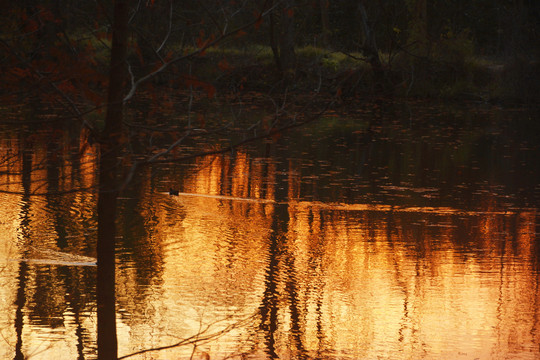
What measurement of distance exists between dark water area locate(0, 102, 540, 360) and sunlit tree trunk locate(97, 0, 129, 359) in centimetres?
27

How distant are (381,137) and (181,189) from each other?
11.0 metres

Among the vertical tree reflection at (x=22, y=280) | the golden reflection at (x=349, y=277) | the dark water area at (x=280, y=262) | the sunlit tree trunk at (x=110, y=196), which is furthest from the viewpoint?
the golden reflection at (x=349, y=277)

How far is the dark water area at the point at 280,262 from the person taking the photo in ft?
26.7

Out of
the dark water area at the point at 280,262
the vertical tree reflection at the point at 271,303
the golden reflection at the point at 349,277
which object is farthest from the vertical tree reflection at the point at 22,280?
the vertical tree reflection at the point at 271,303

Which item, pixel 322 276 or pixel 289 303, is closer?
pixel 289 303

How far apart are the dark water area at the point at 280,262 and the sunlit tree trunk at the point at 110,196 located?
0.27 m

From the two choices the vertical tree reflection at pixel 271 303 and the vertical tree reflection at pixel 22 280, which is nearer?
the vertical tree reflection at pixel 22 280

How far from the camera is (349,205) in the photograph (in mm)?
14648

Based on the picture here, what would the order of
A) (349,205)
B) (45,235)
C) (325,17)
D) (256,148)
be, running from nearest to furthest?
(45,235) → (349,205) → (256,148) → (325,17)

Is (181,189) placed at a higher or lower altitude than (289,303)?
higher

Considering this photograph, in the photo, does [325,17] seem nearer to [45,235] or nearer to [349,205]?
[349,205]

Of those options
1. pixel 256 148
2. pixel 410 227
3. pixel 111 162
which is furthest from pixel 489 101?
pixel 111 162

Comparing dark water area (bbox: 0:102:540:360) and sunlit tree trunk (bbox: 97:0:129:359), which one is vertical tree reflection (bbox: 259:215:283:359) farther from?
sunlit tree trunk (bbox: 97:0:129:359)

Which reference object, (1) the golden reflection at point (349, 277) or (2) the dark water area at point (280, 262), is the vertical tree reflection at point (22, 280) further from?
(1) the golden reflection at point (349, 277)
